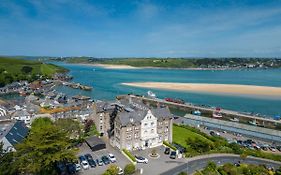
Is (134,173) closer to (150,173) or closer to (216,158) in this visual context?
(150,173)

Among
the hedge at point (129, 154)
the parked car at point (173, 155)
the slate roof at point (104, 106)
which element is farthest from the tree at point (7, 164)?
the parked car at point (173, 155)

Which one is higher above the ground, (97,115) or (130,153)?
(97,115)

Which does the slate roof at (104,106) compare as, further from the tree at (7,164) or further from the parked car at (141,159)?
the tree at (7,164)

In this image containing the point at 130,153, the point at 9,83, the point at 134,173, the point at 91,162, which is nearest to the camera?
the point at 134,173

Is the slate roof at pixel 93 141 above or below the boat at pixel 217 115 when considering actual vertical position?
above

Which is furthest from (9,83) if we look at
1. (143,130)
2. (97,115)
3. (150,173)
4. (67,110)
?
(150,173)

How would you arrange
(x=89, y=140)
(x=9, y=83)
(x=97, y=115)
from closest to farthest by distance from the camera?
(x=89, y=140) < (x=97, y=115) < (x=9, y=83)

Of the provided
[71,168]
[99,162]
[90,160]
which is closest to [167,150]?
[99,162]
